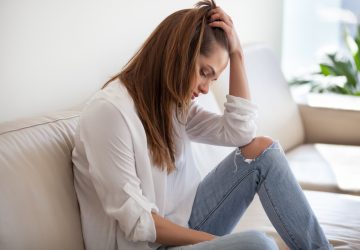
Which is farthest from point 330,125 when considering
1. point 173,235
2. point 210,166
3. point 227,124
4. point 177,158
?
point 173,235

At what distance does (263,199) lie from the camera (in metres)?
1.81

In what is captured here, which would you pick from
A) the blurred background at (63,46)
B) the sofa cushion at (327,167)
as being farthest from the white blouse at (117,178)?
the sofa cushion at (327,167)

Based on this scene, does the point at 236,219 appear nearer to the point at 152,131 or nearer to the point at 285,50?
the point at 152,131

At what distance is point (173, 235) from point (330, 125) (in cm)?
164

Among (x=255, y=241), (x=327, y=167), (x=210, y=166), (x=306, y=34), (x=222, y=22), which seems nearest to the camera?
(x=255, y=241)

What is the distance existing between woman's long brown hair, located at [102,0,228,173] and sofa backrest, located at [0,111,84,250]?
0.71ft

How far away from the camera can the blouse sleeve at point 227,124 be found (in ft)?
6.16

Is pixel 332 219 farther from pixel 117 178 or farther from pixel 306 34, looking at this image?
pixel 306 34

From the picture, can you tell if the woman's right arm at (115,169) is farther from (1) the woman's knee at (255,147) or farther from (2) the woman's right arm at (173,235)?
(1) the woman's knee at (255,147)

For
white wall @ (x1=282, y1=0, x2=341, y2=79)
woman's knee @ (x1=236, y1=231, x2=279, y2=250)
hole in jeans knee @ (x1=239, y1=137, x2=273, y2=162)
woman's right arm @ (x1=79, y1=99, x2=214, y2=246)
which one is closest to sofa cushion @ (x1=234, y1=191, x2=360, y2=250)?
hole in jeans knee @ (x1=239, y1=137, x2=273, y2=162)

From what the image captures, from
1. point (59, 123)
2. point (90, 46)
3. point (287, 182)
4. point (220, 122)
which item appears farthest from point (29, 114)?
point (287, 182)

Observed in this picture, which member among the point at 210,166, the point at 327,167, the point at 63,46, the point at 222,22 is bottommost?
→ the point at 327,167

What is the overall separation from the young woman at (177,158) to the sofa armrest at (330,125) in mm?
1239

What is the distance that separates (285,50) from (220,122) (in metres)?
2.65
